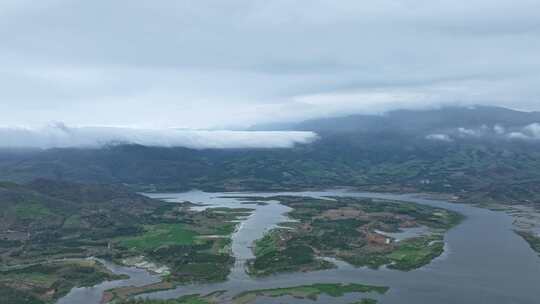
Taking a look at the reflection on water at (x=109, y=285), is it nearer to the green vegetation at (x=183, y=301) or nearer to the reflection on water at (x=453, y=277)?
the reflection on water at (x=453, y=277)

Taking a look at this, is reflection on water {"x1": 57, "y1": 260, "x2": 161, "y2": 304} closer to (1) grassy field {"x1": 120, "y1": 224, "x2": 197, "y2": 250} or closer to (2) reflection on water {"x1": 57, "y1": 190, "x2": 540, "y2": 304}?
(2) reflection on water {"x1": 57, "y1": 190, "x2": 540, "y2": 304}

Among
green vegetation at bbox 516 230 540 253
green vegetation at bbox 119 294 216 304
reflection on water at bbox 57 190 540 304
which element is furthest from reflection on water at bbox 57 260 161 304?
green vegetation at bbox 516 230 540 253

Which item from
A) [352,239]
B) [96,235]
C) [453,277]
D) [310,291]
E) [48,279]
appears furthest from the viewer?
[96,235]

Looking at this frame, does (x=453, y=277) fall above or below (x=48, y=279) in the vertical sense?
above

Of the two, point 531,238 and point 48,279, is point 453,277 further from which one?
point 48,279

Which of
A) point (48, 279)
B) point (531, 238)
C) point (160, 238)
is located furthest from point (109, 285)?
point (531, 238)

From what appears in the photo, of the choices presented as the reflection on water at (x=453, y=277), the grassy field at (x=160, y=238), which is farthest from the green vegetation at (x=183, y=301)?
the grassy field at (x=160, y=238)
